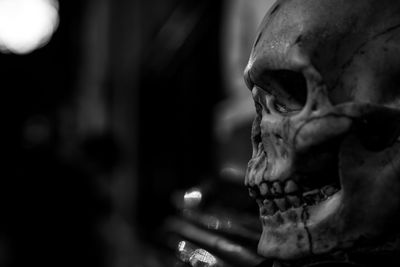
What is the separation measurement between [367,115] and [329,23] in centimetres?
10

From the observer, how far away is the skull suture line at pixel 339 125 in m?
0.55

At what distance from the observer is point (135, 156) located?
10.4 feet

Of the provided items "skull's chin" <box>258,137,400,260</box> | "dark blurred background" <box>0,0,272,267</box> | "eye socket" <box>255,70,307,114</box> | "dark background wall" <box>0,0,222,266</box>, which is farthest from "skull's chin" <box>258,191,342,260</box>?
"dark background wall" <box>0,0,222,266</box>

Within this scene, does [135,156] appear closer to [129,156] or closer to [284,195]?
[129,156]

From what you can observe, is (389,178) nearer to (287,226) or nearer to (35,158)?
(287,226)

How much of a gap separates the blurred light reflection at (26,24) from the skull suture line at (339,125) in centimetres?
464

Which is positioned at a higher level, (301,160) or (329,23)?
(329,23)

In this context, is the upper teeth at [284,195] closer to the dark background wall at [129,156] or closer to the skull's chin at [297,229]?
the skull's chin at [297,229]

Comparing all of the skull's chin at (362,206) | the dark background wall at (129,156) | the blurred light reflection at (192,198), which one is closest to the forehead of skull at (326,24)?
the skull's chin at (362,206)

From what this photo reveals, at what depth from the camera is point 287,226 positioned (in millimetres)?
602

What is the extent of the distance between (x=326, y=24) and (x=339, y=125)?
0.11 meters

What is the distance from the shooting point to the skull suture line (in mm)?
551

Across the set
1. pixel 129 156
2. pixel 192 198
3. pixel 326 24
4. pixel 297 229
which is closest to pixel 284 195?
pixel 297 229

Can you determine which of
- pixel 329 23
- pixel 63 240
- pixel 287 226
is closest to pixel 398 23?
pixel 329 23
